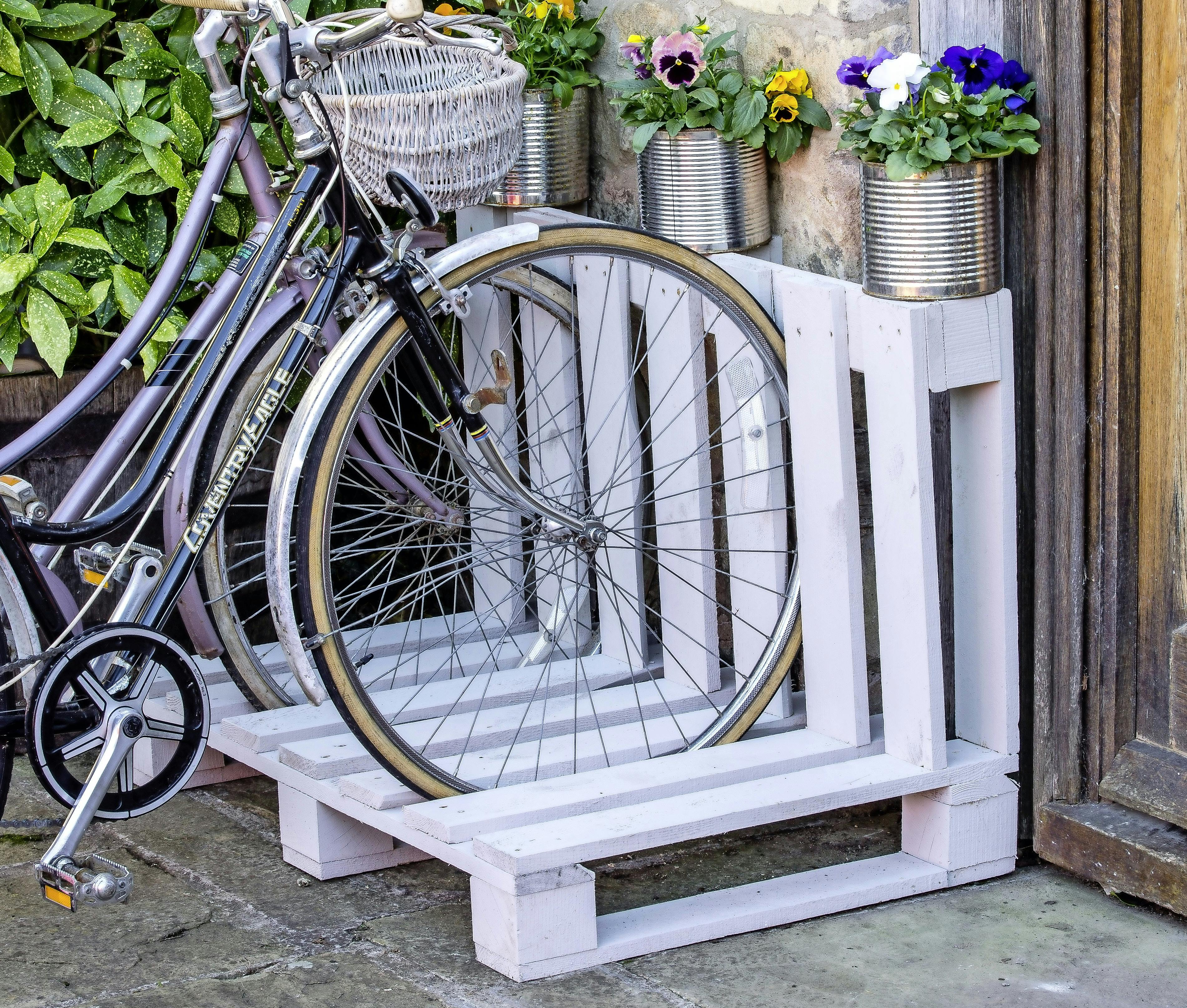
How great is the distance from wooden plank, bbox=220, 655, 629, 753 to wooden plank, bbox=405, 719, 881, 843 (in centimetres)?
31

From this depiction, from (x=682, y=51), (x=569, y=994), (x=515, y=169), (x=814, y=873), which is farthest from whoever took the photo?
(x=515, y=169)

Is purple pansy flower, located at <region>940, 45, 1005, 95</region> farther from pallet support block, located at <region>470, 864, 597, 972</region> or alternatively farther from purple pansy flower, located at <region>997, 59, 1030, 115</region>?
pallet support block, located at <region>470, 864, 597, 972</region>

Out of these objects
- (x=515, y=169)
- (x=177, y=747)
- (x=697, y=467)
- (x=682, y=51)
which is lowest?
(x=177, y=747)

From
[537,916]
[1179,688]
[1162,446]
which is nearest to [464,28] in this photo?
[1162,446]

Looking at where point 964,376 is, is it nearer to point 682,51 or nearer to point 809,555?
point 809,555

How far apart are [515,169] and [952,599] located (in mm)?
1142

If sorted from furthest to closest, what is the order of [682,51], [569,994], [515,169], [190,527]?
[515,169] < [682,51] < [190,527] < [569,994]

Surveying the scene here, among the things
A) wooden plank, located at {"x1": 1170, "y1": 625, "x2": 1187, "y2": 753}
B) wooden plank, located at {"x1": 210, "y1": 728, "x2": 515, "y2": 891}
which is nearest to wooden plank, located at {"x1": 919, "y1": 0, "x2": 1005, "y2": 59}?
wooden plank, located at {"x1": 1170, "y1": 625, "x2": 1187, "y2": 753}

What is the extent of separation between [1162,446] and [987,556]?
300 millimetres

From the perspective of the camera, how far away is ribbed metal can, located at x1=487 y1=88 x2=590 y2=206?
2992 mm

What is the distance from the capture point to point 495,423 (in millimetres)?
3145

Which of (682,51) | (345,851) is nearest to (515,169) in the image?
(682,51)

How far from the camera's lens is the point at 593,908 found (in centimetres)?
221

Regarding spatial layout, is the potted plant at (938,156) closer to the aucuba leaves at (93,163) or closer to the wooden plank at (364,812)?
the wooden plank at (364,812)
